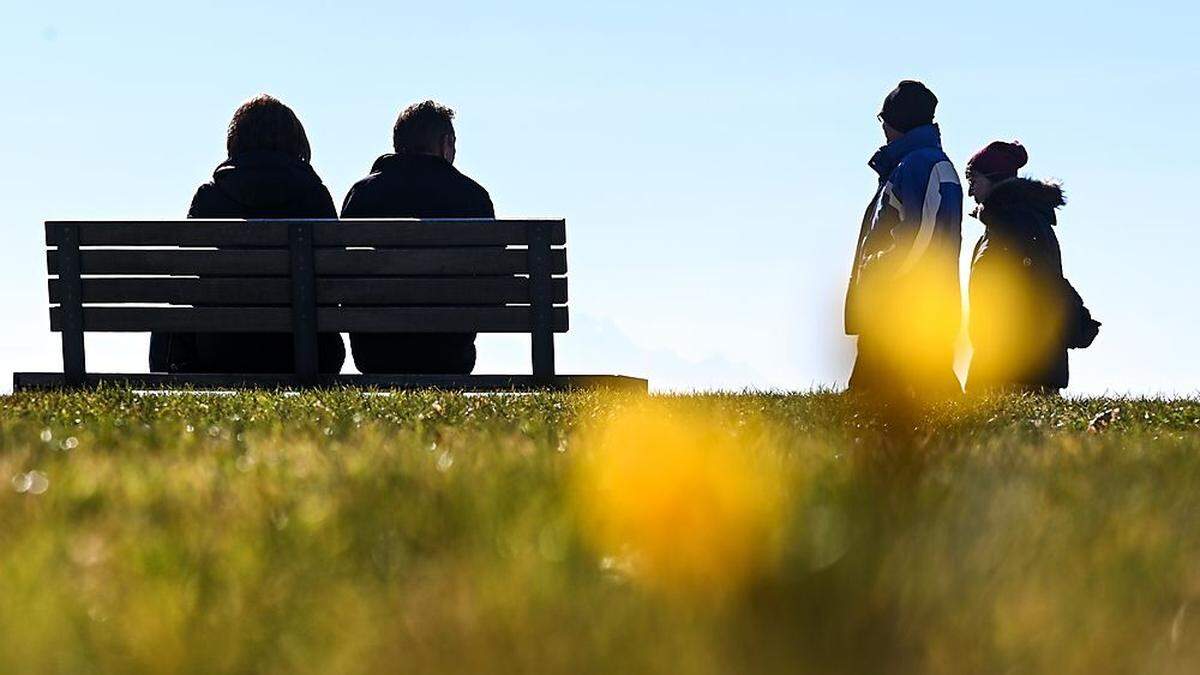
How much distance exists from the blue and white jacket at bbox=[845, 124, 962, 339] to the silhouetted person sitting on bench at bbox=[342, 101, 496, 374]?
2.91 metres

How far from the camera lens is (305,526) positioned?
3.37m

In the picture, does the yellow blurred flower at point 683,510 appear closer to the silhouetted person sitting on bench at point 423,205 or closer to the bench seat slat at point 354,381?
the bench seat slat at point 354,381

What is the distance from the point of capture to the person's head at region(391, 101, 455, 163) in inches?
444

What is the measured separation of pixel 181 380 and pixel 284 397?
2.10 metres

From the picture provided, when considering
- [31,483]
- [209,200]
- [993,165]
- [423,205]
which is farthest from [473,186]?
[31,483]

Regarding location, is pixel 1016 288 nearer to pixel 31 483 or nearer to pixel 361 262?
pixel 361 262

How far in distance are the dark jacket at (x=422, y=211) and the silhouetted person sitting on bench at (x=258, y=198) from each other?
15.6 inches

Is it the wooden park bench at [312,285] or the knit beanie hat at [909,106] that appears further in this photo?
the wooden park bench at [312,285]

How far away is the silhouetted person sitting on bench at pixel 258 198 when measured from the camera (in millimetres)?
11414

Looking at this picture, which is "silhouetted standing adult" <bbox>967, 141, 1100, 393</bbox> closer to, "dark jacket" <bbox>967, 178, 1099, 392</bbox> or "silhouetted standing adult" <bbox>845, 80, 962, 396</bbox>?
"dark jacket" <bbox>967, 178, 1099, 392</bbox>

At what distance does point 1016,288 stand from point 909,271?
2.00 metres

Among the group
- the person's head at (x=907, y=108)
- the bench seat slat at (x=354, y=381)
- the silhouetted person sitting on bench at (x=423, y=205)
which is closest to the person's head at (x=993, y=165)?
the person's head at (x=907, y=108)

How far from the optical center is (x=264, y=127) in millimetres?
11367

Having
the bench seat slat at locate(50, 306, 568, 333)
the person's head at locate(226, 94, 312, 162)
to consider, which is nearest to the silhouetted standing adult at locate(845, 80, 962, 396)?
the bench seat slat at locate(50, 306, 568, 333)
